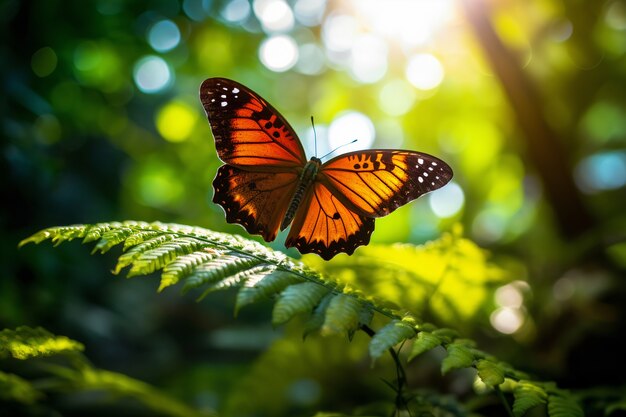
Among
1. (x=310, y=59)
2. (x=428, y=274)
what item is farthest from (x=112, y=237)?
(x=310, y=59)

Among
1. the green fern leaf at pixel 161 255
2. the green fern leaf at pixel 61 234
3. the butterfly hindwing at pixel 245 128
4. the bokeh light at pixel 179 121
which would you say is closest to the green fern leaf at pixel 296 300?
the green fern leaf at pixel 161 255

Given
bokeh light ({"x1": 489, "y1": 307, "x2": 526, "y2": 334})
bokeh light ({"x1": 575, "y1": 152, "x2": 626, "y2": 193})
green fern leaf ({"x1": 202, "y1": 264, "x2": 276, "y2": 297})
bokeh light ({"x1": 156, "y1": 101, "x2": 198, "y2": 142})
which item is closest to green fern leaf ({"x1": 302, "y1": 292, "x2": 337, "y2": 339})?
green fern leaf ({"x1": 202, "y1": 264, "x2": 276, "y2": 297})

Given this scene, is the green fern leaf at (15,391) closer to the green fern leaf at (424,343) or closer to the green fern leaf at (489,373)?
the green fern leaf at (424,343)

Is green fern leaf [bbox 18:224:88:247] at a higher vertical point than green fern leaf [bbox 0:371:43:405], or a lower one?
higher

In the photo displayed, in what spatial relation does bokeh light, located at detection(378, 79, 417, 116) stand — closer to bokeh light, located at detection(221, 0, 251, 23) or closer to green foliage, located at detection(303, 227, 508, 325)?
bokeh light, located at detection(221, 0, 251, 23)

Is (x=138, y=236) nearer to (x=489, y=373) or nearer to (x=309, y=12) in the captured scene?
(x=489, y=373)

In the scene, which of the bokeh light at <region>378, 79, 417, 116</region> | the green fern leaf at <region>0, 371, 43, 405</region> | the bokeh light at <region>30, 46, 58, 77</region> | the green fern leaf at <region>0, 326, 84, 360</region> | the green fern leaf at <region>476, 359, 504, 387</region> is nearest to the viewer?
the green fern leaf at <region>476, 359, 504, 387</region>

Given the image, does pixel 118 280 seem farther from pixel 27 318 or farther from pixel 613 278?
pixel 613 278
